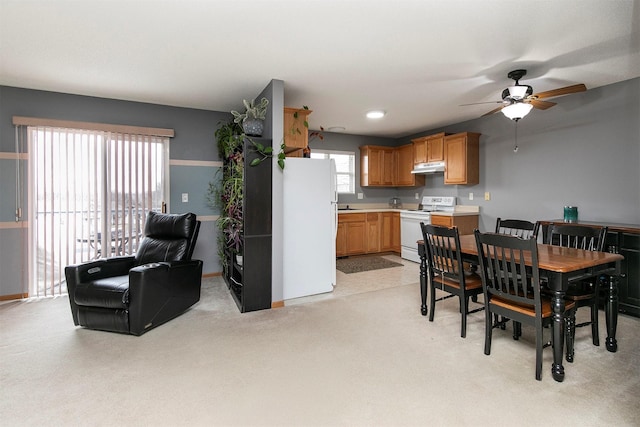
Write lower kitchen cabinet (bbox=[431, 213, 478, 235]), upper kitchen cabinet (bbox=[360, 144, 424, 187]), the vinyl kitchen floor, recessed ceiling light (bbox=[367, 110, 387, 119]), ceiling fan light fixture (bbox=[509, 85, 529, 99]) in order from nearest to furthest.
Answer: ceiling fan light fixture (bbox=[509, 85, 529, 99])
the vinyl kitchen floor
recessed ceiling light (bbox=[367, 110, 387, 119])
lower kitchen cabinet (bbox=[431, 213, 478, 235])
upper kitchen cabinet (bbox=[360, 144, 424, 187])

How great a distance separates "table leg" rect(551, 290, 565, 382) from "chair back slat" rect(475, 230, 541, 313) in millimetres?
99

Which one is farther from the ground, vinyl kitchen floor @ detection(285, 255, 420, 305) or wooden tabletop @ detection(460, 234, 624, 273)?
wooden tabletop @ detection(460, 234, 624, 273)

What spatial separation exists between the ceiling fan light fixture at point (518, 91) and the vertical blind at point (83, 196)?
14.1 feet

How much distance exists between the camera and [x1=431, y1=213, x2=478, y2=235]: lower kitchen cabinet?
497 centimetres

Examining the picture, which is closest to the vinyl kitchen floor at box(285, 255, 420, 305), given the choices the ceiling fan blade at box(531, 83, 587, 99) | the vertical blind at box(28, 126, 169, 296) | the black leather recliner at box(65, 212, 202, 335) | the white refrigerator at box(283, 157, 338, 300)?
the white refrigerator at box(283, 157, 338, 300)

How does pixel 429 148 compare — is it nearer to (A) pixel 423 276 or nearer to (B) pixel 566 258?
(A) pixel 423 276

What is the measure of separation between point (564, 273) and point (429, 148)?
3984 millimetres

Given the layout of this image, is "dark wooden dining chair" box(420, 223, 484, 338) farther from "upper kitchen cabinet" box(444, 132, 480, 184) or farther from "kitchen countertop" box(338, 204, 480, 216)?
"upper kitchen cabinet" box(444, 132, 480, 184)

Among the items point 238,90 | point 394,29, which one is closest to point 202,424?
point 394,29

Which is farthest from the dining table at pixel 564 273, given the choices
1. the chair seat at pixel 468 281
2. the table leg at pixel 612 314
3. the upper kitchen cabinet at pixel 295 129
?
the upper kitchen cabinet at pixel 295 129

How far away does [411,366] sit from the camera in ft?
7.40

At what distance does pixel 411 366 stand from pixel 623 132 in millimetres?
3529

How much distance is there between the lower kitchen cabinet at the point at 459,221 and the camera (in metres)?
4.97

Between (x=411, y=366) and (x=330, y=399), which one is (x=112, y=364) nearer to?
(x=330, y=399)
